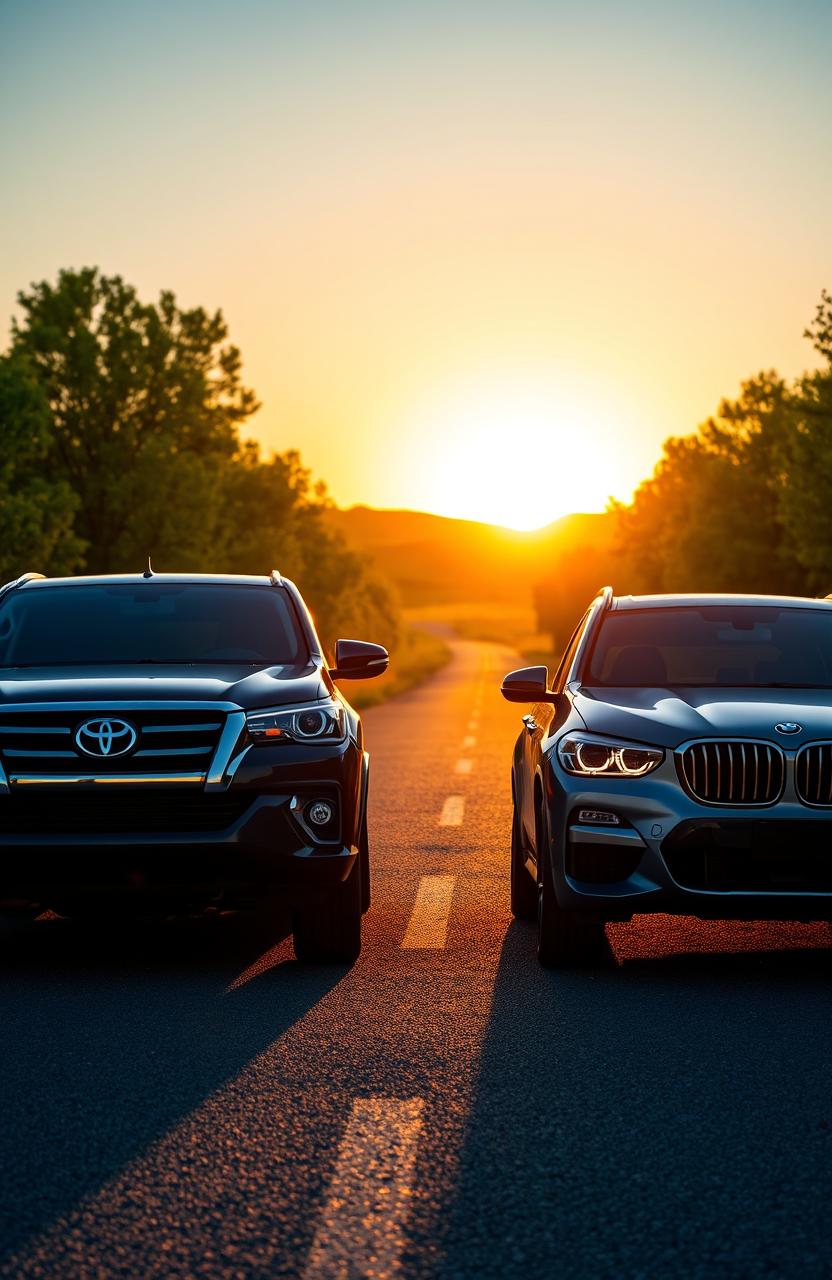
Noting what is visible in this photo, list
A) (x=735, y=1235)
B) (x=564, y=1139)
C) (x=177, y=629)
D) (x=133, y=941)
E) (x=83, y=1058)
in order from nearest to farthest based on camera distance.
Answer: (x=735, y=1235) → (x=564, y=1139) → (x=83, y=1058) → (x=133, y=941) → (x=177, y=629)

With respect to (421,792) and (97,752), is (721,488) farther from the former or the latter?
(97,752)

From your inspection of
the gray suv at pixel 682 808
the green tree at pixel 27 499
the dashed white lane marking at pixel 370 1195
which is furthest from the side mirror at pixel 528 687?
the green tree at pixel 27 499

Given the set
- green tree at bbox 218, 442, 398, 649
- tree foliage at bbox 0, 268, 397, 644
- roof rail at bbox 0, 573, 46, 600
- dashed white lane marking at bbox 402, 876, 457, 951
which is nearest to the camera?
Result: dashed white lane marking at bbox 402, 876, 457, 951

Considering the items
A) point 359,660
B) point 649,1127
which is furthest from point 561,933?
point 649,1127

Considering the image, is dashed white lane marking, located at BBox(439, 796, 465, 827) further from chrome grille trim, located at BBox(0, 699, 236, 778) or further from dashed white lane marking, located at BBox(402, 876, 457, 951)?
chrome grille trim, located at BBox(0, 699, 236, 778)

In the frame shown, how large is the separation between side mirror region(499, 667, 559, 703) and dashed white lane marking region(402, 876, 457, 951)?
1203 mm

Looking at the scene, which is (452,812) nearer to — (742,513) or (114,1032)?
(114,1032)

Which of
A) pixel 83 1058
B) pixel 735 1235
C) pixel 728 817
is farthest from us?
pixel 728 817

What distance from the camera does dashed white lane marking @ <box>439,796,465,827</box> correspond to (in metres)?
12.4

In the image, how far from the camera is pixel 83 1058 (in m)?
5.46

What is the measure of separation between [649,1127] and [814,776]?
2397mm

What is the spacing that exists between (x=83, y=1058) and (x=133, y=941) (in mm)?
2333

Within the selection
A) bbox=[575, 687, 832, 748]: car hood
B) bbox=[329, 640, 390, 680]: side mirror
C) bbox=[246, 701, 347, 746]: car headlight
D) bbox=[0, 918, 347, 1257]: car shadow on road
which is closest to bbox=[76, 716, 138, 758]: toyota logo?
bbox=[246, 701, 347, 746]: car headlight

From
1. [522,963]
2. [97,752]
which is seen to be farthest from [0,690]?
[522,963]
